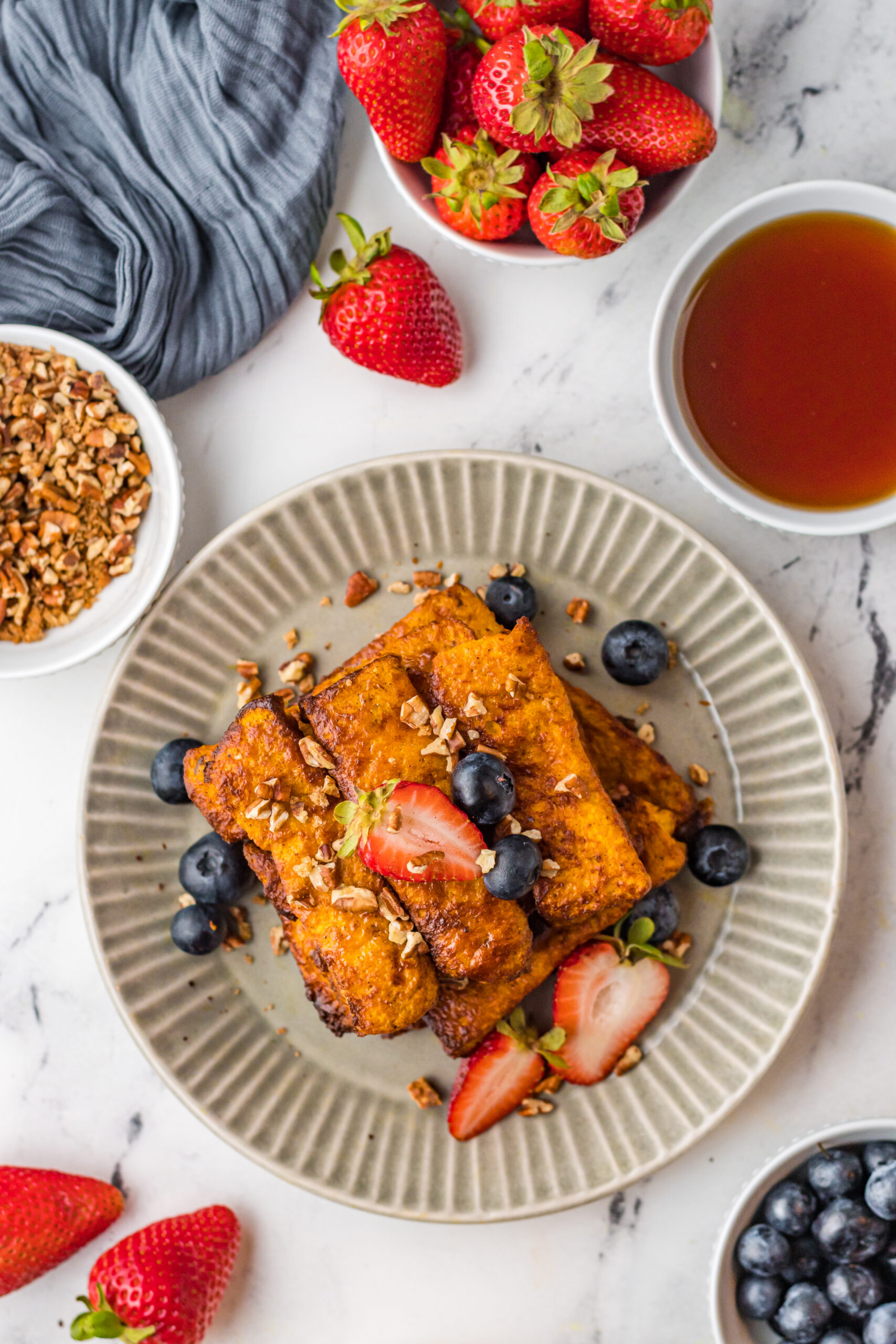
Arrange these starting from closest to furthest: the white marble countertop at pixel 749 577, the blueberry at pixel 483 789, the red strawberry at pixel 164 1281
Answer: the blueberry at pixel 483 789 < the red strawberry at pixel 164 1281 < the white marble countertop at pixel 749 577

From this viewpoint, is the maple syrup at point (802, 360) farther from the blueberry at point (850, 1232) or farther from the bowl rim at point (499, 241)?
the blueberry at point (850, 1232)

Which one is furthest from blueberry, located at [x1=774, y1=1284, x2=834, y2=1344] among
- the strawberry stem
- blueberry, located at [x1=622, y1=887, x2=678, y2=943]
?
the strawberry stem

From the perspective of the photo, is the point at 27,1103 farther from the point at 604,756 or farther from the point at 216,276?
the point at 216,276

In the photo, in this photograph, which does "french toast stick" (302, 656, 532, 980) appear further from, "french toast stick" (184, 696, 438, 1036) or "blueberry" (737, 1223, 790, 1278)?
"blueberry" (737, 1223, 790, 1278)

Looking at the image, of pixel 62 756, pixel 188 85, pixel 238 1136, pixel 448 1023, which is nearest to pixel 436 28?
pixel 188 85

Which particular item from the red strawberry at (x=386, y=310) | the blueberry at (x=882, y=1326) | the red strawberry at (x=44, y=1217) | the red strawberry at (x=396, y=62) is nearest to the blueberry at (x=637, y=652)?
the red strawberry at (x=386, y=310)

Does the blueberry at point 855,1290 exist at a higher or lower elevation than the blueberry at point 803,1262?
higher
